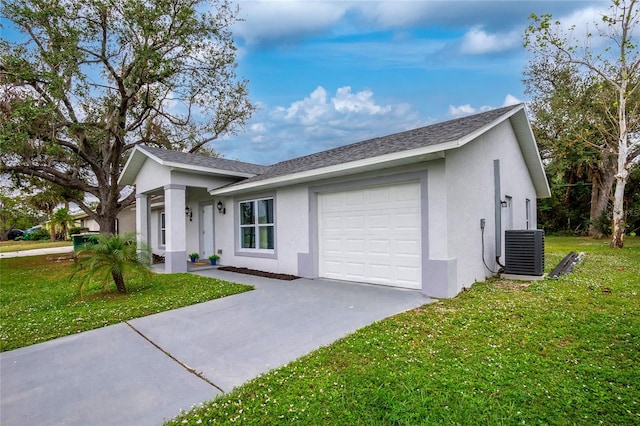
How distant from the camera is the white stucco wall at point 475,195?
5980 mm

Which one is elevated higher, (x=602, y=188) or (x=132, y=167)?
(x=132, y=167)

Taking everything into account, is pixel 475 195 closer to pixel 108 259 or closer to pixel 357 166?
pixel 357 166

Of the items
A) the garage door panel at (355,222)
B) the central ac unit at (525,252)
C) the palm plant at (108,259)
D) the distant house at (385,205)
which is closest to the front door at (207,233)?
the distant house at (385,205)

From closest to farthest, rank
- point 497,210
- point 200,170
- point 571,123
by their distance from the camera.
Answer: point 497,210, point 200,170, point 571,123

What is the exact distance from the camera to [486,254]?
7277 mm

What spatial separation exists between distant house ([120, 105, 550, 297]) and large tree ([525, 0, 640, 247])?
478 cm

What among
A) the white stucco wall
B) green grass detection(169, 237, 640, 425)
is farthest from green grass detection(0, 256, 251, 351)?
the white stucco wall

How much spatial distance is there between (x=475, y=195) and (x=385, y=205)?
6.36 feet

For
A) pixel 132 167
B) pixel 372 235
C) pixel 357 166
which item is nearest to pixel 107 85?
pixel 132 167

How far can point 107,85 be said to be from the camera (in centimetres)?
1550

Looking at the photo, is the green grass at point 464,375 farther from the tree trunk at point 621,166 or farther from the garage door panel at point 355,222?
the tree trunk at point 621,166

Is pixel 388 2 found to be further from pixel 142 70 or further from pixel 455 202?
pixel 142 70

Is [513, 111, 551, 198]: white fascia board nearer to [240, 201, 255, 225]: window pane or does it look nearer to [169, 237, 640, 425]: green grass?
[169, 237, 640, 425]: green grass

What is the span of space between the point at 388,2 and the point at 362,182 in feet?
18.0
